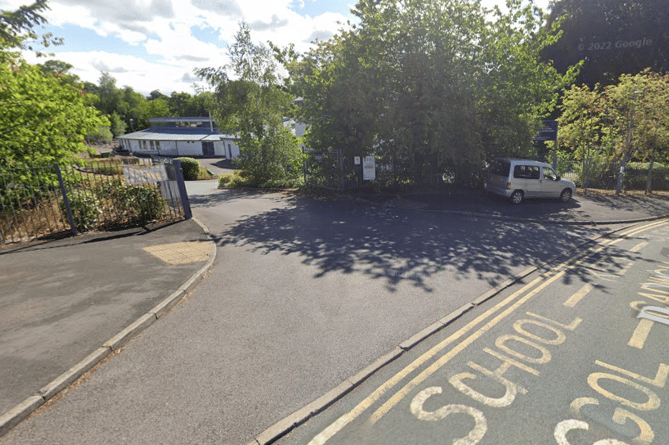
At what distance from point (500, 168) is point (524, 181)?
3.59ft

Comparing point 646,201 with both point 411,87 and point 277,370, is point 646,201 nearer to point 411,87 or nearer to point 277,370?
point 411,87

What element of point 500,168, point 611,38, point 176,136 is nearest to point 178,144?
point 176,136

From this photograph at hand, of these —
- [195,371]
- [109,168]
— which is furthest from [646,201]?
[109,168]

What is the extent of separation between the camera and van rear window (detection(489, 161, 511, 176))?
13.7m

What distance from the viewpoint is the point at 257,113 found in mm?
21500

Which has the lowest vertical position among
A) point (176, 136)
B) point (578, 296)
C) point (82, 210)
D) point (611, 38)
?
point (578, 296)

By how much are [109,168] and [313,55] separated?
34.2ft

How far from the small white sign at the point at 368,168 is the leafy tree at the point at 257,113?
21.2 feet

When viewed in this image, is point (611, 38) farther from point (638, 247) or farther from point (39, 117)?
point (39, 117)

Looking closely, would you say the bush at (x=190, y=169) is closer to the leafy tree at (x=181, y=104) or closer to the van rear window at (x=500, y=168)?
the van rear window at (x=500, y=168)

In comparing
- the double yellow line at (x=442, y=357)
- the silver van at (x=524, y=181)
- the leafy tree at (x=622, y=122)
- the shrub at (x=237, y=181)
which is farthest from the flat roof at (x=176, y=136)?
the double yellow line at (x=442, y=357)

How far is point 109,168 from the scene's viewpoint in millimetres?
9672

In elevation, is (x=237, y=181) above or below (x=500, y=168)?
below

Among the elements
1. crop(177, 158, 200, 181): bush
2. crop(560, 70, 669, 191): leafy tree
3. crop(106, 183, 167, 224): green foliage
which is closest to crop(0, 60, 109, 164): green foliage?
crop(106, 183, 167, 224): green foliage
